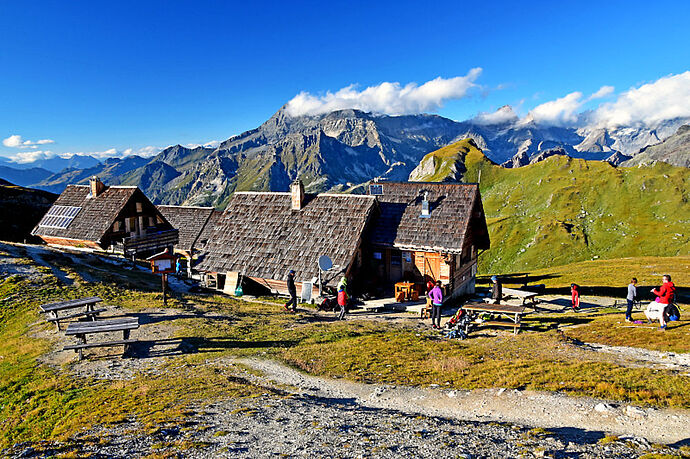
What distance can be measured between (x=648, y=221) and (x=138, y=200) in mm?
109340

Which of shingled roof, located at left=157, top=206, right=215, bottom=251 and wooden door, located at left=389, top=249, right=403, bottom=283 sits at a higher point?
shingled roof, located at left=157, top=206, right=215, bottom=251

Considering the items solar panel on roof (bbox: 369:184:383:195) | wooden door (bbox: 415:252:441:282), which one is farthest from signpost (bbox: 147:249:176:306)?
solar panel on roof (bbox: 369:184:383:195)

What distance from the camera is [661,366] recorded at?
43.5 feet

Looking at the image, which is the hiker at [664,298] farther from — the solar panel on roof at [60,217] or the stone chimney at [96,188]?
the solar panel on roof at [60,217]

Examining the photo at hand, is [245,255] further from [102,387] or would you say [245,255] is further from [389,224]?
[102,387]

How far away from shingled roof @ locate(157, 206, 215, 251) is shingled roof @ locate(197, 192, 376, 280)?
1950 cm

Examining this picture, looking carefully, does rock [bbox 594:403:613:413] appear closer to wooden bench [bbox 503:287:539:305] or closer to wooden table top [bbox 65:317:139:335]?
wooden table top [bbox 65:317:139:335]

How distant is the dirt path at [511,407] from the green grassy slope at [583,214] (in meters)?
81.1

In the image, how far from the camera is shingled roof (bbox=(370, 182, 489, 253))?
2933cm

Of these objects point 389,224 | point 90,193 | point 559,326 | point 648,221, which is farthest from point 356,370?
point 648,221

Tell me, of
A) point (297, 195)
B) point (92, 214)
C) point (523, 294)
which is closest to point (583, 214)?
point (523, 294)

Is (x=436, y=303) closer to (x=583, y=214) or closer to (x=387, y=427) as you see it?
(x=387, y=427)

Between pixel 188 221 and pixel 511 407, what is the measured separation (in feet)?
169

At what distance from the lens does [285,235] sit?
31.7 m
